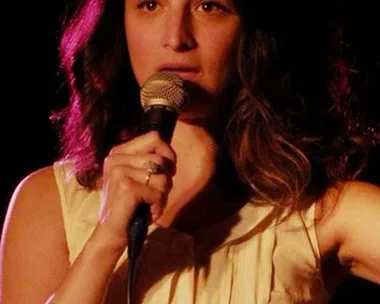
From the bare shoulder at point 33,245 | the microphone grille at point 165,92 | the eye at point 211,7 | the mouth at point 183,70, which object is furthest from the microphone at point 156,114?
the bare shoulder at point 33,245

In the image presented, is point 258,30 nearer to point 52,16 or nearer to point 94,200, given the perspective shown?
point 94,200

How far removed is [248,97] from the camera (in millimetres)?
1755

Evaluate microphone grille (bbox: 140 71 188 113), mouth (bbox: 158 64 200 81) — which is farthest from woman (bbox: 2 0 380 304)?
microphone grille (bbox: 140 71 188 113)

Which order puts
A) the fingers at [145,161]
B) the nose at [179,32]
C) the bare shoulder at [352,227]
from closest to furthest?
1. the fingers at [145,161]
2. the nose at [179,32]
3. the bare shoulder at [352,227]

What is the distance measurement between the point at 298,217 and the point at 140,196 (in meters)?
0.45

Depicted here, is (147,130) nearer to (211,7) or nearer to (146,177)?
(146,177)

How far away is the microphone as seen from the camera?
52.5 inches

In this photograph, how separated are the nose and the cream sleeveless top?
0.33m

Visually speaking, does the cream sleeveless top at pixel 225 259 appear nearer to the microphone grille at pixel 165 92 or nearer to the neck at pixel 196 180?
the neck at pixel 196 180

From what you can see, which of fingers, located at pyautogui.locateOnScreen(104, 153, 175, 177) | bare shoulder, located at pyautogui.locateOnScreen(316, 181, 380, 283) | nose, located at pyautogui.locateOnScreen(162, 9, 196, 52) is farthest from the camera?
bare shoulder, located at pyautogui.locateOnScreen(316, 181, 380, 283)

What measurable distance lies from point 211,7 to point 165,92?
0.96 feet

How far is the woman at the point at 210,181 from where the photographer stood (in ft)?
5.22

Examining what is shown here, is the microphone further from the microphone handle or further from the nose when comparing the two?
the nose

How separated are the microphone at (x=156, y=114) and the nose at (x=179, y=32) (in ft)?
0.36
